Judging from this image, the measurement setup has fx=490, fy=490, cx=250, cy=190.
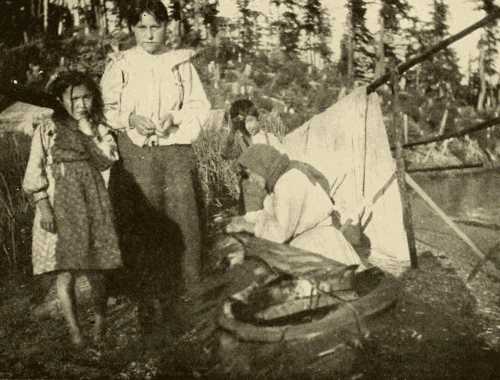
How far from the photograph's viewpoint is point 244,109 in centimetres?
534

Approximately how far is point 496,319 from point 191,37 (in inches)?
374

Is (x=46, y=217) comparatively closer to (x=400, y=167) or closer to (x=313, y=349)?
(x=313, y=349)

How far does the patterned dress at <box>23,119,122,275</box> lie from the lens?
9.01 ft

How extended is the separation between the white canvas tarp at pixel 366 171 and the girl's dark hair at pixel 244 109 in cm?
99

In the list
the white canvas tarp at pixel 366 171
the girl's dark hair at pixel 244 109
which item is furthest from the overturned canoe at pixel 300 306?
the girl's dark hair at pixel 244 109

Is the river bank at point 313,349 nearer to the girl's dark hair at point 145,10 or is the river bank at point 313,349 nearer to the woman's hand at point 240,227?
the woman's hand at point 240,227

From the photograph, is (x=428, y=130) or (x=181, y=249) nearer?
(x=181, y=249)

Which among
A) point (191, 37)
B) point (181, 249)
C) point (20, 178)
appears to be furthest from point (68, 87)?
point (191, 37)

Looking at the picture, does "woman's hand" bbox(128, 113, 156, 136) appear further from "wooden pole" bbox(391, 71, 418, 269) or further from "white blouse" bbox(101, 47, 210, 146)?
"wooden pole" bbox(391, 71, 418, 269)

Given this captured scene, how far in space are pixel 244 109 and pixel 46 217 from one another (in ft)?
9.87

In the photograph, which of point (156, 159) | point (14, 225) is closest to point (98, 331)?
point (156, 159)

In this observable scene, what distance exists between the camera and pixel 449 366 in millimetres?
2357

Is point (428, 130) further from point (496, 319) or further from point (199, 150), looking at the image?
point (496, 319)

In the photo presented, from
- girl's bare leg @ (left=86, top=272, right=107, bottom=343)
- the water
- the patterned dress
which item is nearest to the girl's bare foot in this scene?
girl's bare leg @ (left=86, top=272, right=107, bottom=343)
